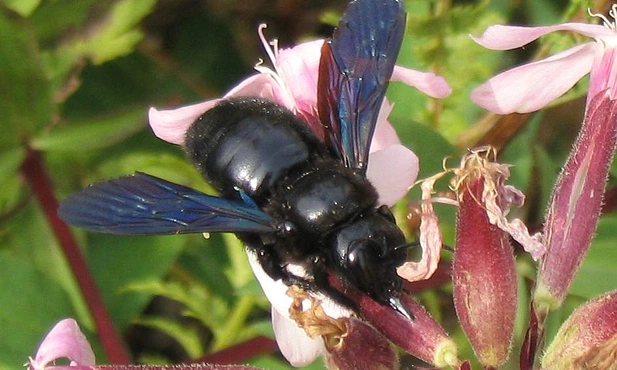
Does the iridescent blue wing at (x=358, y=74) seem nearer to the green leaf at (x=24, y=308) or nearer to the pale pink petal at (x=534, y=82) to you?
the pale pink petal at (x=534, y=82)

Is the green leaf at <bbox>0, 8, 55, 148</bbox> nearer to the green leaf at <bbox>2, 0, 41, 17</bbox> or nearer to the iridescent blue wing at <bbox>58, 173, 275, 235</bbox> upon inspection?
the green leaf at <bbox>2, 0, 41, 17</bbox>

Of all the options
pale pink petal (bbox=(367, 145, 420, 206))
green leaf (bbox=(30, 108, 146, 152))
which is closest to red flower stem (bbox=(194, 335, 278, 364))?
green leaf (bbox=(30, 108, 146, 152))

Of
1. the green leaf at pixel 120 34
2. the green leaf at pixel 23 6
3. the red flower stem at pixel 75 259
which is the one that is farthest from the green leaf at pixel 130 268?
the green leaf at pixel 23 6

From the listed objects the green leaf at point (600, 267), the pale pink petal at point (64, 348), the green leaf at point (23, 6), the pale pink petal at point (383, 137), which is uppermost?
the green leaf at point (23, 6)

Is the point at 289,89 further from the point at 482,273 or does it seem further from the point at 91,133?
the point at 91,133

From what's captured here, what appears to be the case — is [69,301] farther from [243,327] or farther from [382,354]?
[382,354]
